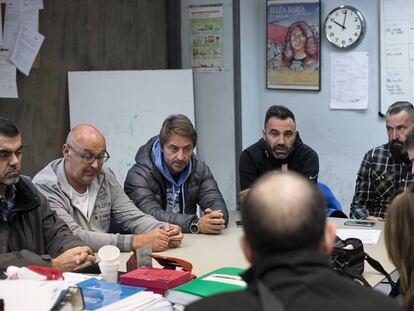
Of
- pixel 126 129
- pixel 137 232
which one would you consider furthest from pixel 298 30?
pixel 137 232

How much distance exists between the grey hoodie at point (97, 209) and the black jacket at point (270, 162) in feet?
3.41

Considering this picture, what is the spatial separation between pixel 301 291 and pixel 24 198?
2.00m

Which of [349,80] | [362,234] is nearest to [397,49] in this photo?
[349,80]

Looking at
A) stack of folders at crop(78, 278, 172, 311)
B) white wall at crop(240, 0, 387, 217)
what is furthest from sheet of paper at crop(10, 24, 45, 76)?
stack of folders at crop(78, 278, 172, 311)

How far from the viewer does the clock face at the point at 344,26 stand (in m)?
5.21

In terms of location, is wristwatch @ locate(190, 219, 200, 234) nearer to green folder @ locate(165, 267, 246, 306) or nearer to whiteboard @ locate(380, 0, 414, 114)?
green folder @ locate(165, 267, 246, 306)

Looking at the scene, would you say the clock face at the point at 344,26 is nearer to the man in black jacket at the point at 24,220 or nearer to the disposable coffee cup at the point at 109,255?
the man in black jacket at the point at 24,220

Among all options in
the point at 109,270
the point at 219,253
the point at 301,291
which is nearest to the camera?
the point at 301,291

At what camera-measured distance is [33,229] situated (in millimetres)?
3029

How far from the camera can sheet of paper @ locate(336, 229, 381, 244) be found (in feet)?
11.2

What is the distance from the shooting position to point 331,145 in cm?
549

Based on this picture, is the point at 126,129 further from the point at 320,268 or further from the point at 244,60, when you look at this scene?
the point at 320,268

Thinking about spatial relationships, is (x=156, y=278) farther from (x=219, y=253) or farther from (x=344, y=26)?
(x=344, y=26)

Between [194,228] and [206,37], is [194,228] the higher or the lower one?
the lower one
